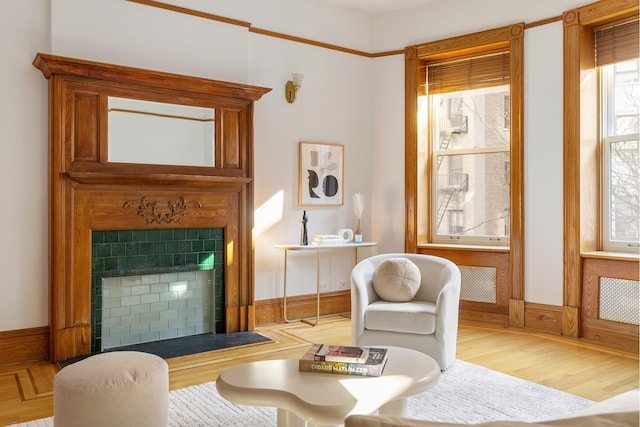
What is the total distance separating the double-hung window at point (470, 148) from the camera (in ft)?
17.1

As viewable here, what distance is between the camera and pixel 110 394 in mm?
2285

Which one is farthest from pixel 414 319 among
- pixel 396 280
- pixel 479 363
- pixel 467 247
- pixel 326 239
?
pixel 467 247

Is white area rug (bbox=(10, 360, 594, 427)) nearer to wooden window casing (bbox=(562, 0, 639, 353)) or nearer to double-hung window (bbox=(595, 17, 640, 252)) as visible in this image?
wooden window casing (bbox=(562, 0, 639, 353))

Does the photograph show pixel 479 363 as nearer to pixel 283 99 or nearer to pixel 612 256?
pixel 612 256

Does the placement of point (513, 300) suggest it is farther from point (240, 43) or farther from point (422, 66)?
point (240, 43)

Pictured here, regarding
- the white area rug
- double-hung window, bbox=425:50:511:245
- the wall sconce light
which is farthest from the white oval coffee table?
the wall sconce light

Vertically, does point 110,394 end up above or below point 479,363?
above

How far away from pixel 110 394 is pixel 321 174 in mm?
3517

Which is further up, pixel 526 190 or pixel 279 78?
pixel 279 78

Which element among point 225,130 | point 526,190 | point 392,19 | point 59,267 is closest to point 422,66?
point 392,19

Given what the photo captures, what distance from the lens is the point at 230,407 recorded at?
2984 millimetres

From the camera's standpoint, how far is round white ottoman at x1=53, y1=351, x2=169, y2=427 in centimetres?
226

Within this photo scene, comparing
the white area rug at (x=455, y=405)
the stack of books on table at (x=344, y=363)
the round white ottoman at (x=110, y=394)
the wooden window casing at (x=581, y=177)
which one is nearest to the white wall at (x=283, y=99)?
the wooden window casing at (x=581, y=177)

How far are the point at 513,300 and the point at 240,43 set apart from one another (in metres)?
3.46
